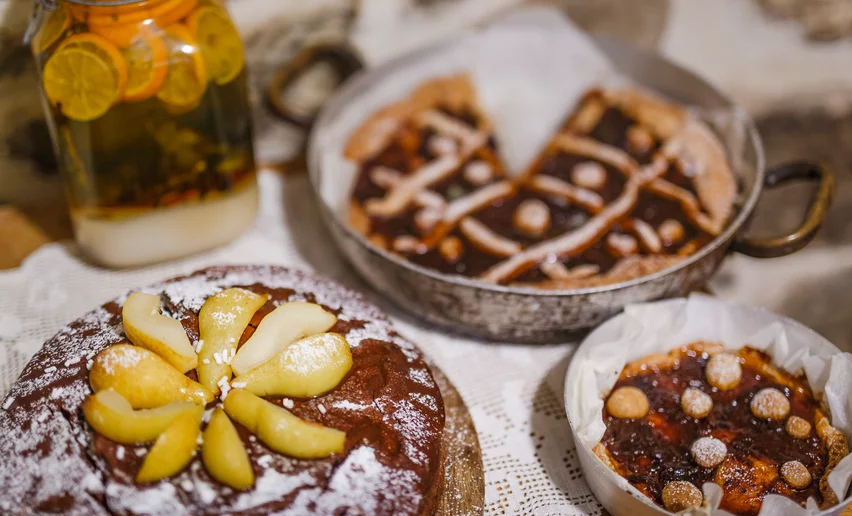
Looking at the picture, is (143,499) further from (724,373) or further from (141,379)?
(724,373)

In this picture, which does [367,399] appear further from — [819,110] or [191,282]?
[819,110]

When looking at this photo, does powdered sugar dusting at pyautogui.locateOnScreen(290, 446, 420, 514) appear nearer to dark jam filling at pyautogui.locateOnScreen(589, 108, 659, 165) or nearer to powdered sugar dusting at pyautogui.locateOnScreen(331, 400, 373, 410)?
powdered sugar dusting at pyautogui.locateOnScreen(331, 400, 373, 410)

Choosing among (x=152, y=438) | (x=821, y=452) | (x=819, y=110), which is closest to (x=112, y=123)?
(x=152, y=438)

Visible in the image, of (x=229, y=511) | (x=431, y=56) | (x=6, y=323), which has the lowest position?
(x=6, y=323)

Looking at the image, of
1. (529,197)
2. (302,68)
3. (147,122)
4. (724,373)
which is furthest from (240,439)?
(302,68)

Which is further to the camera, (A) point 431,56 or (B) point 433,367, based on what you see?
(A) point 431,56

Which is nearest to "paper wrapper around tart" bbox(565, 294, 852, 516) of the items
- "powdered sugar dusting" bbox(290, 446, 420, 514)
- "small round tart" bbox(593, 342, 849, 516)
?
"small round tart" bbox(593, 342, 849, 516)

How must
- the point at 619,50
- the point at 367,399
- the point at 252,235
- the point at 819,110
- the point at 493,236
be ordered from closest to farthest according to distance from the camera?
the point at 367,399, the point at 493,236, the point at 252,235, the point at 619,50, the point at 819,110
